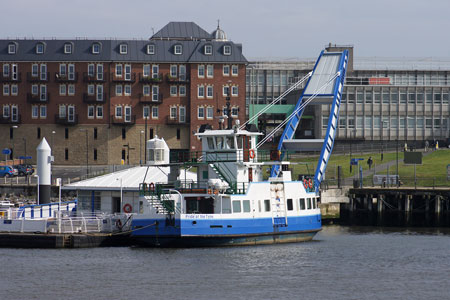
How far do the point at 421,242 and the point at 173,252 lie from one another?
18.7m

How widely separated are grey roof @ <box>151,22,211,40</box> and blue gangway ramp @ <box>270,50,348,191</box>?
54947mm

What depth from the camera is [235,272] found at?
167 ft

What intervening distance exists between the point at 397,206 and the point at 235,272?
39768 millimetres

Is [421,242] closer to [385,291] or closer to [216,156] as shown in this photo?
[216,156]

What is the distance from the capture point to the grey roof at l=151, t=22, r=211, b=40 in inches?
5497

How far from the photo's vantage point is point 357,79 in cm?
14000

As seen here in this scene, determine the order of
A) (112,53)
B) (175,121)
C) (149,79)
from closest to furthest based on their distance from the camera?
(149,79) → (112,53) → (175,121)

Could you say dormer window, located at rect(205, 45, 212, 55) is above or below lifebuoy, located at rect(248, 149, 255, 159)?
above

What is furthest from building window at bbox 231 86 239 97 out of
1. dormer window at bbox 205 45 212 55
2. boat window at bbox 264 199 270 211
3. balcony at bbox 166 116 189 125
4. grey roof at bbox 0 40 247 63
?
boat window at bbox 264 199 270 211

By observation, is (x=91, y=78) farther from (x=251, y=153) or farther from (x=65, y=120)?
(x=251, y=153)

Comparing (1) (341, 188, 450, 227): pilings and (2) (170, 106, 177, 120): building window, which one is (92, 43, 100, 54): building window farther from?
(1) (341, 188, 450, 227): pilings

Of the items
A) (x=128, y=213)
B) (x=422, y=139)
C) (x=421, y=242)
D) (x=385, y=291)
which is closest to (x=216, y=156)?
(x=128, y=213)

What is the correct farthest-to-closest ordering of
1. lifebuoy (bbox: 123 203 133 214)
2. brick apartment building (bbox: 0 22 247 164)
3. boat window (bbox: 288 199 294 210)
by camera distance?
brick apartment building (bbox: 0 22 247 164)
lifebuoy (bbox: 123 203 133 214)
boat window (bbox: 288 199 294 210)

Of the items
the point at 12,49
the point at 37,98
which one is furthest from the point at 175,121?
the point at 12,49
